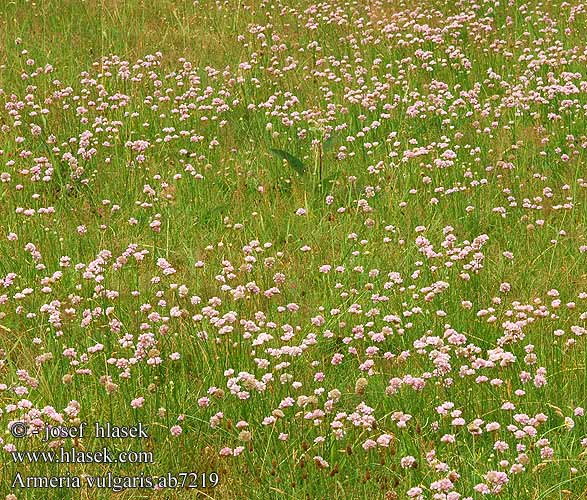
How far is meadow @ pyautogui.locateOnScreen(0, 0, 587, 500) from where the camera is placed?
13.4 feet

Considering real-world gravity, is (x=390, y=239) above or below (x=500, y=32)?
below

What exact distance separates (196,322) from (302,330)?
60 cm

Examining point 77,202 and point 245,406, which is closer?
point 245,406

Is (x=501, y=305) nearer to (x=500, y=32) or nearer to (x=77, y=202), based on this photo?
(x=77, y=202)

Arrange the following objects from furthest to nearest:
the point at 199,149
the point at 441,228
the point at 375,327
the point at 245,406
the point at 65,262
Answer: the point at 199,149 → the point at 441,228 → the point at 65,262 → the point at 375,327 → the point at 245,406

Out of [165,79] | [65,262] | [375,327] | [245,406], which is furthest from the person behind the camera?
[165,79]

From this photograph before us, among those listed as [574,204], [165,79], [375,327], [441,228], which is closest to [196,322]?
[375,327]

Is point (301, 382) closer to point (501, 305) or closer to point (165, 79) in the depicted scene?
point (501, 305)

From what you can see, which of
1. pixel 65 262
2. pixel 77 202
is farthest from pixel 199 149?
pixel 65 262

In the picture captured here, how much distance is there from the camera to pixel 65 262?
19.2 ft

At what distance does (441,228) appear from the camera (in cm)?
647

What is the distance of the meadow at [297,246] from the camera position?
13.4ft

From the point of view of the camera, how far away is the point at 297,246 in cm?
639

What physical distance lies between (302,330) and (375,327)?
424mm
